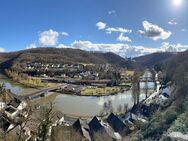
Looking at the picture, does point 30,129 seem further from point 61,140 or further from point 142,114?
point 142,114

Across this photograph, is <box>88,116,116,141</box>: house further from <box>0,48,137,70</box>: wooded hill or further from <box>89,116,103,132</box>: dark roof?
<box>0,48,137,70</box>: wooded hill

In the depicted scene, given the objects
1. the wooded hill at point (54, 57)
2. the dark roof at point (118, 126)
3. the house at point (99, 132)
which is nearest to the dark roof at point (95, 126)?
the house at point (99, 132)

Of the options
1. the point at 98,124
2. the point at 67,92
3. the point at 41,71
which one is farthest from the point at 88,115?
the point at 41,71

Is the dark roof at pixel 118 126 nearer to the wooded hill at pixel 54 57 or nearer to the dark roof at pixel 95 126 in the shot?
the dark roof at pixel 95 126

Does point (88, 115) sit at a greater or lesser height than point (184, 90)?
lesser

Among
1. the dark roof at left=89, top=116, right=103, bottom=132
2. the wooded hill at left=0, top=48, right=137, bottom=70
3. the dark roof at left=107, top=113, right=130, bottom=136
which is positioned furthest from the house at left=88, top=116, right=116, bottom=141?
the wooded hill at left=0, top=48, right=137, bottom=70

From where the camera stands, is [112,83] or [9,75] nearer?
[112,83]

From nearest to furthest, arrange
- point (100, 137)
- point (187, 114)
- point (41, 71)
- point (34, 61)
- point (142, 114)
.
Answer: point (187, 114) < point (100, 137) < point (142, 114) < point (41, 71) < point (34, 61)

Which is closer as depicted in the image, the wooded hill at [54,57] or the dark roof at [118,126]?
the dark roof at [118,126]

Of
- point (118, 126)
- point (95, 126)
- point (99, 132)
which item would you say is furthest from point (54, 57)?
point (99, 132)

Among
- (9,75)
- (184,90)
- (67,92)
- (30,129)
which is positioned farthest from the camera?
(9,75)

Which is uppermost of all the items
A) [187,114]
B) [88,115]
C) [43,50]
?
[43,50]
